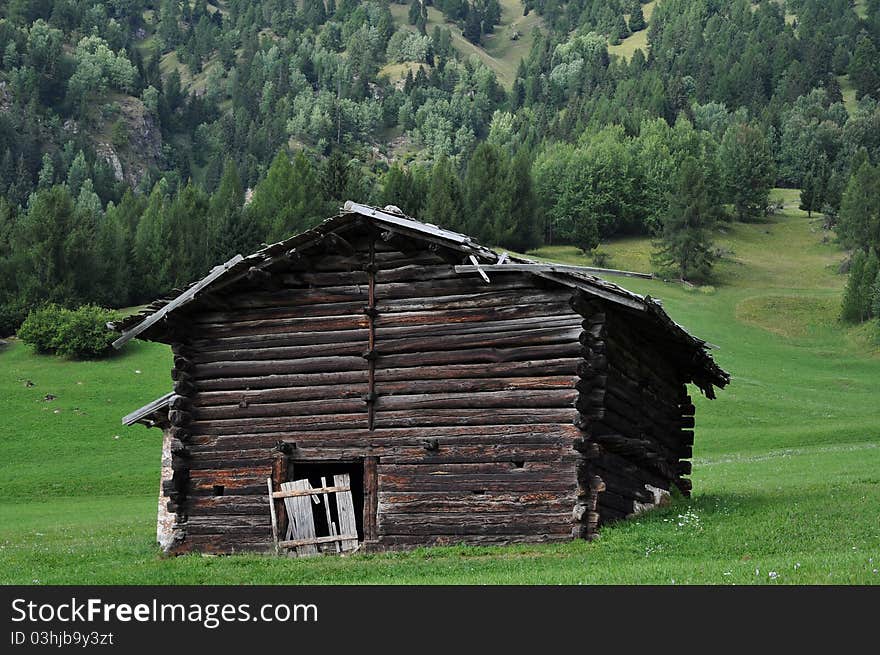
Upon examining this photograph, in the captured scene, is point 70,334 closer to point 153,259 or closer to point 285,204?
point 153,259

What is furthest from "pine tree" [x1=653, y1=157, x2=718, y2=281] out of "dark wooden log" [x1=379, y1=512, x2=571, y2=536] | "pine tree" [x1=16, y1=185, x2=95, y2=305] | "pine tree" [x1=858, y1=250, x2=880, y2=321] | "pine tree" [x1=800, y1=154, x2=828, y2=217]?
"dark wooden log" [x1=379, y1=512, x2=571, y2=536]

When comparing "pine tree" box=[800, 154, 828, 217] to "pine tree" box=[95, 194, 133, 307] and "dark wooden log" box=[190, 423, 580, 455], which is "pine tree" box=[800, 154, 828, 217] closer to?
"pine tree" box=[95, 194, 133, 307]

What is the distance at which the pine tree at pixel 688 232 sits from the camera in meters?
110

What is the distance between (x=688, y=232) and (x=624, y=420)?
89598 millimetres

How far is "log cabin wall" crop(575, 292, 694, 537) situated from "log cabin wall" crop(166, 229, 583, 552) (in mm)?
400

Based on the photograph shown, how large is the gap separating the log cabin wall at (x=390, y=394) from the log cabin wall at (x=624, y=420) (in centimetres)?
40

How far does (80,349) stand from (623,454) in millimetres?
56561

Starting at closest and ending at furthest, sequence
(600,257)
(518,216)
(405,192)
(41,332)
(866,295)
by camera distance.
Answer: (41,332) < (866,295) < (600,257) < (405,192) < (518,216)

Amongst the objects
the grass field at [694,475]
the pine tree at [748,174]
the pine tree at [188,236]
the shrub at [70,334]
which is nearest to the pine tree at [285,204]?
the pine tree at [188,236]

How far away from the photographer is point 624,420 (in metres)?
24.1

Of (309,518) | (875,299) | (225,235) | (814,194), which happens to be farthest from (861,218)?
(309,518)

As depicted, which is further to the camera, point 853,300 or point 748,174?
point 748,174

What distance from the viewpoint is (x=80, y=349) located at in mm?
73688
